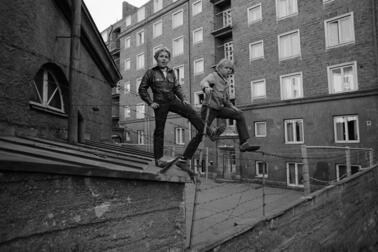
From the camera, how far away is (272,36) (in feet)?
56.4

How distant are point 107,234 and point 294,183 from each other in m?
14.9

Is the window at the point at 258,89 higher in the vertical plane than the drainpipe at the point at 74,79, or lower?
higher

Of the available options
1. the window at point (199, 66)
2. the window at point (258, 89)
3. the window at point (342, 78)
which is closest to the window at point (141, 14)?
the window at point (199, 66)

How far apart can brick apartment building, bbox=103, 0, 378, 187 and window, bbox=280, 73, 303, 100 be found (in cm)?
6

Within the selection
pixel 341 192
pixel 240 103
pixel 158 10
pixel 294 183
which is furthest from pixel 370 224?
pixel 158 10

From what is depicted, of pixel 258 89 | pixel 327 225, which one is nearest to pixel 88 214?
Result: pixel 327 225

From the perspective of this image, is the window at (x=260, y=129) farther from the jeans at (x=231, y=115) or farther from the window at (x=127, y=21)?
the window at (x=127, y=21)

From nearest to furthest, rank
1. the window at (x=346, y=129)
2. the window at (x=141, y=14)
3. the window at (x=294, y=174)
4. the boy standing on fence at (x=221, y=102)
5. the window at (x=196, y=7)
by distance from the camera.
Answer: the boy standing on fence at (x=221, y=102), the window at (x=346, y=129), the window at (x=294, y=174), the window at (x=196, y=7), the window at (x=141, y=14)

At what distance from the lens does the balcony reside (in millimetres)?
20163

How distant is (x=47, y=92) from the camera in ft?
19.1

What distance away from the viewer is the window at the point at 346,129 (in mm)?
13641

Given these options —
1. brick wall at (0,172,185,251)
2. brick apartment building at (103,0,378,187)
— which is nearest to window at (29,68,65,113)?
brick wall at (0,172,185,251)

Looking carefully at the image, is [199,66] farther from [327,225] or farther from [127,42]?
[327,225]

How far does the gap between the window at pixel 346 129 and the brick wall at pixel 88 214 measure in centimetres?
1351
